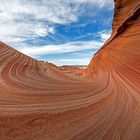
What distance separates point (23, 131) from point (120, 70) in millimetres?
5991

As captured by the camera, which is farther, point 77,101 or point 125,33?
point 125,33

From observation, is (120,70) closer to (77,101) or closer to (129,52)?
(129,52)

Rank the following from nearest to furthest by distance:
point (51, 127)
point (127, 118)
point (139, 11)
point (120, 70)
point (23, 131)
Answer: point (23, 131) → point (51, 127) → point (127, 118) → point (120, 70) → point (139, 11)

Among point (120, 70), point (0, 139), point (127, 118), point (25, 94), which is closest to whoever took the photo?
point (0, 139)

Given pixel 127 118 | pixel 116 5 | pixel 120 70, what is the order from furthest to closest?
pixel 116 5 < pixel 120 70 < pixel 127 118

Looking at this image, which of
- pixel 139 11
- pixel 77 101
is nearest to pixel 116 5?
pixel 139 11

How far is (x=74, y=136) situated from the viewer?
3.55 meters

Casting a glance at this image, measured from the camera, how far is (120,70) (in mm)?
8852

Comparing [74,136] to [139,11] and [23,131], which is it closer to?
[23,131]

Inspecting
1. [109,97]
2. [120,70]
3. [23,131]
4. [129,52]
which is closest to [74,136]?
[23,131]

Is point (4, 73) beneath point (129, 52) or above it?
beneath

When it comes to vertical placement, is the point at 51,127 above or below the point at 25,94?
below

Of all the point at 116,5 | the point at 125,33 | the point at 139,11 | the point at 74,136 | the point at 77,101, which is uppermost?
the point at 116,5

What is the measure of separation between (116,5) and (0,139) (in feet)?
43.2
